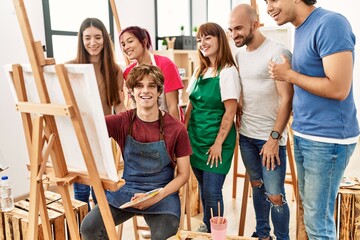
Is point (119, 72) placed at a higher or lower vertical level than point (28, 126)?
higher

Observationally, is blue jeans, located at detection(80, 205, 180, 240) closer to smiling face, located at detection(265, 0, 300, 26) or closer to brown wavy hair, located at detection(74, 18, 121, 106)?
brown wavy hair, located at detection(74, 18, 121, 106)

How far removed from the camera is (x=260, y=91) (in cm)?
177

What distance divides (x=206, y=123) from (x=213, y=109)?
0.08 m

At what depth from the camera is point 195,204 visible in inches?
109

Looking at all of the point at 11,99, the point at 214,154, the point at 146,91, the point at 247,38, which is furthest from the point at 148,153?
the point at 11,99

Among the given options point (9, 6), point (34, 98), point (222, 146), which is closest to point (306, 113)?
point (222, 146)

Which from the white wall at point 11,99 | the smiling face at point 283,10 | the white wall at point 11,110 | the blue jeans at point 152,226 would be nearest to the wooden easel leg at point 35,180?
the blue jeans at point 152,226

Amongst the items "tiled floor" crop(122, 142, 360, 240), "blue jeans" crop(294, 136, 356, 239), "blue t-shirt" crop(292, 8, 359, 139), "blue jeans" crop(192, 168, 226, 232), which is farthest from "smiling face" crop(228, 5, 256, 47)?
"tiled floor" crop(122, 142, 360, 240)

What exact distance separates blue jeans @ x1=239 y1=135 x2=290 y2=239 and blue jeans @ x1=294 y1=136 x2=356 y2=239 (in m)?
0.30

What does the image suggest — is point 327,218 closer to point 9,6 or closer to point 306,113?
point 306,113

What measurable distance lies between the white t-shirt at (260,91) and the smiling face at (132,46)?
51 centimetres

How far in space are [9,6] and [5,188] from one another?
152cm

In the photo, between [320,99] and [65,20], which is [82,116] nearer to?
[320,99]

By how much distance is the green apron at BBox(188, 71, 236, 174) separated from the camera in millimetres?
1861
